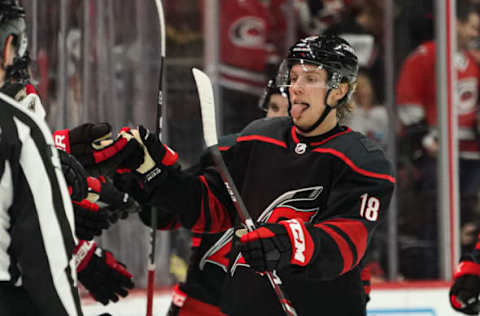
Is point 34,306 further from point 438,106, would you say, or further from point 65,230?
point 438,106

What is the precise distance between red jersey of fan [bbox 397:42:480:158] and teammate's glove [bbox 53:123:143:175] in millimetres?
2695

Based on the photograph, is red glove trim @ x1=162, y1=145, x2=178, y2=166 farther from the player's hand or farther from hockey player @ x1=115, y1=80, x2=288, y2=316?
the player's hand

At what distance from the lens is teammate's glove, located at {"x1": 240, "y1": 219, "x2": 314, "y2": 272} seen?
5.24 ft

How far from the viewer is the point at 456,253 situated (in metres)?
4.19

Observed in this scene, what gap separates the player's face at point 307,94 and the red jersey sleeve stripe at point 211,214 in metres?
0.27

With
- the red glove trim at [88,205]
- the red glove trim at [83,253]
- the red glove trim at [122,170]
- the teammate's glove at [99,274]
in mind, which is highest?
the red glove trim at [122,170]

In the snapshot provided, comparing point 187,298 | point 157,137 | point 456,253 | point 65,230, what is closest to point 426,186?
point 456,253

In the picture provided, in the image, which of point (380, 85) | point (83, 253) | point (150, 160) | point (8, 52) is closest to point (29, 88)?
point (8, 52)

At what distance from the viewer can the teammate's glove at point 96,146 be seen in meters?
1.79

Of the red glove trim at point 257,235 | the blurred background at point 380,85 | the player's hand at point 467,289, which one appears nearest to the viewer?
the red glove trim at point 257,235

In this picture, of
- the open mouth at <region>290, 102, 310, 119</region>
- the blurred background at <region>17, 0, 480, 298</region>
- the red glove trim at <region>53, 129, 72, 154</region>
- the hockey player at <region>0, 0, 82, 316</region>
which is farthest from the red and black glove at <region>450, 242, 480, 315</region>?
the blurred background at <region>17, 0, 480, 298</region>

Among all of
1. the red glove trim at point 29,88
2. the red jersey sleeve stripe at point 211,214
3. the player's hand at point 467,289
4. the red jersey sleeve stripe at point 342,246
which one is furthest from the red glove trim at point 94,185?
the player's hand at point 467,289

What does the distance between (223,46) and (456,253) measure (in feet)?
5.07

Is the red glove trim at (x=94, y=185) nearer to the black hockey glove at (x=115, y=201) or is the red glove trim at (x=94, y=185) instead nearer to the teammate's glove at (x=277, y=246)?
the black hockey glove at (x=115, y=201)
